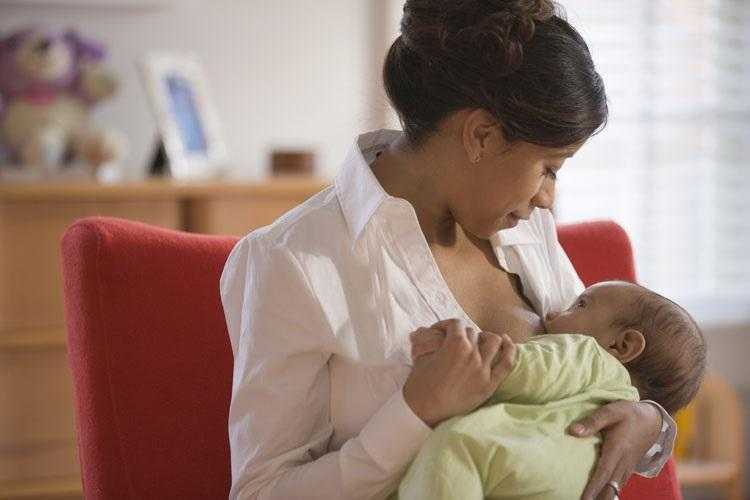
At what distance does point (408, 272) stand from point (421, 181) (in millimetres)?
130

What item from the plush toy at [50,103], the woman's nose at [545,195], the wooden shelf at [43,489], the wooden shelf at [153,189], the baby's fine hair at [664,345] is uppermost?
the woman's nose at [545,195]

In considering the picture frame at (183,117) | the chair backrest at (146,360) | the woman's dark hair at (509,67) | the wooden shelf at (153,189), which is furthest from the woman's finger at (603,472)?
the picture frame at (183,117)

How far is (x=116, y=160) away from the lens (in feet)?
10.6

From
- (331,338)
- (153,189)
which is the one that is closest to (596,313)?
(331,338)

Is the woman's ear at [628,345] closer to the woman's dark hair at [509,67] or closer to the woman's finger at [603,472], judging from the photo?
the woman's finger at [603,472]

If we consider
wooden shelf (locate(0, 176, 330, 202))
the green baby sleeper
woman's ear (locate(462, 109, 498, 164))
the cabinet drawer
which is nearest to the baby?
the green baby sleeper

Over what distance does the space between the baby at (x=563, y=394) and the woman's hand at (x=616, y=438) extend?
0.01 meters

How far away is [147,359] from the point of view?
1.69 m

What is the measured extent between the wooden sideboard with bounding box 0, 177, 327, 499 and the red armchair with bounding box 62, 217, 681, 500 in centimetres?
134

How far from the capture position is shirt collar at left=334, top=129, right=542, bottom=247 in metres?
1.54

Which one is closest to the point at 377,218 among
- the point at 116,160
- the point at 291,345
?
the point at 291,345

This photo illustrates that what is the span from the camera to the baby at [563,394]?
4.49 ft

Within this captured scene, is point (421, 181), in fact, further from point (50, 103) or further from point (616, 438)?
point (50, 103)

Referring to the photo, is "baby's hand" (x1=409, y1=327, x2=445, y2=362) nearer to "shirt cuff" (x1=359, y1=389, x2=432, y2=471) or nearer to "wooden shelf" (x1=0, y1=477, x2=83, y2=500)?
"shirt cuff" (x1=359, y1=389, x2=432, y2=471)
